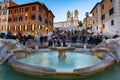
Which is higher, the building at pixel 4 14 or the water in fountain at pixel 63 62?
the building at pixel 4 14

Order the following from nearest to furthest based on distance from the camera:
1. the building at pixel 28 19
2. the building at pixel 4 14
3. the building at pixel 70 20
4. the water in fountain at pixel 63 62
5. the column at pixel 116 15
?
1. the water in fountain at pixel 63 62
2. the column at pixel 116 15
3. the building at pixel 28 19
4. the building at pixel 4 14
5. the building at pixel 70 20

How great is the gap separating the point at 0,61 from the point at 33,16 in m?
36.2

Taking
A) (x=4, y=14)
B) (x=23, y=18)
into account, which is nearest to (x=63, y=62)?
(x=23, y=18)

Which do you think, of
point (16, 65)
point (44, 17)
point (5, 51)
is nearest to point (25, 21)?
point (44, 17)

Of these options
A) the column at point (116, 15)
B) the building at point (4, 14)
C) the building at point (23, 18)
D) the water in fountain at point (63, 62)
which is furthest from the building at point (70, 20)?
the water in fountain at point (63, 62)

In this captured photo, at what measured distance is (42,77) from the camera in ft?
23.3

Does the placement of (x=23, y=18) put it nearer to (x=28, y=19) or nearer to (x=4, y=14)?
(x=28, y=19)

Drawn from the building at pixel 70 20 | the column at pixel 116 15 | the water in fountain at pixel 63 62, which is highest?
Answer: the building at pixel 70 20

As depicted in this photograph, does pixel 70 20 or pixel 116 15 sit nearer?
pixel 116 15

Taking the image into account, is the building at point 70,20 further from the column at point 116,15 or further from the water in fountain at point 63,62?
the water in fountain at point 63,62

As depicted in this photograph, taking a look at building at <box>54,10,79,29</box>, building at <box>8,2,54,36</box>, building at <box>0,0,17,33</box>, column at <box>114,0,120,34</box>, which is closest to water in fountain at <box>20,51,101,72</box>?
column at <box>114,0,120,34</box>

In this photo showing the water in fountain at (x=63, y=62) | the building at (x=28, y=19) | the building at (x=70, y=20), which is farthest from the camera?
the building at (x=70, y=20)

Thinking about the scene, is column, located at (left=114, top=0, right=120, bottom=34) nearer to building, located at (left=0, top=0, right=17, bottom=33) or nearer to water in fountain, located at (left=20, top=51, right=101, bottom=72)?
water in fountain, located at (left=20, top=51, right=101, bottom=72)

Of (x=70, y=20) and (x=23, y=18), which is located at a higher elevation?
(x=70, y=20)
